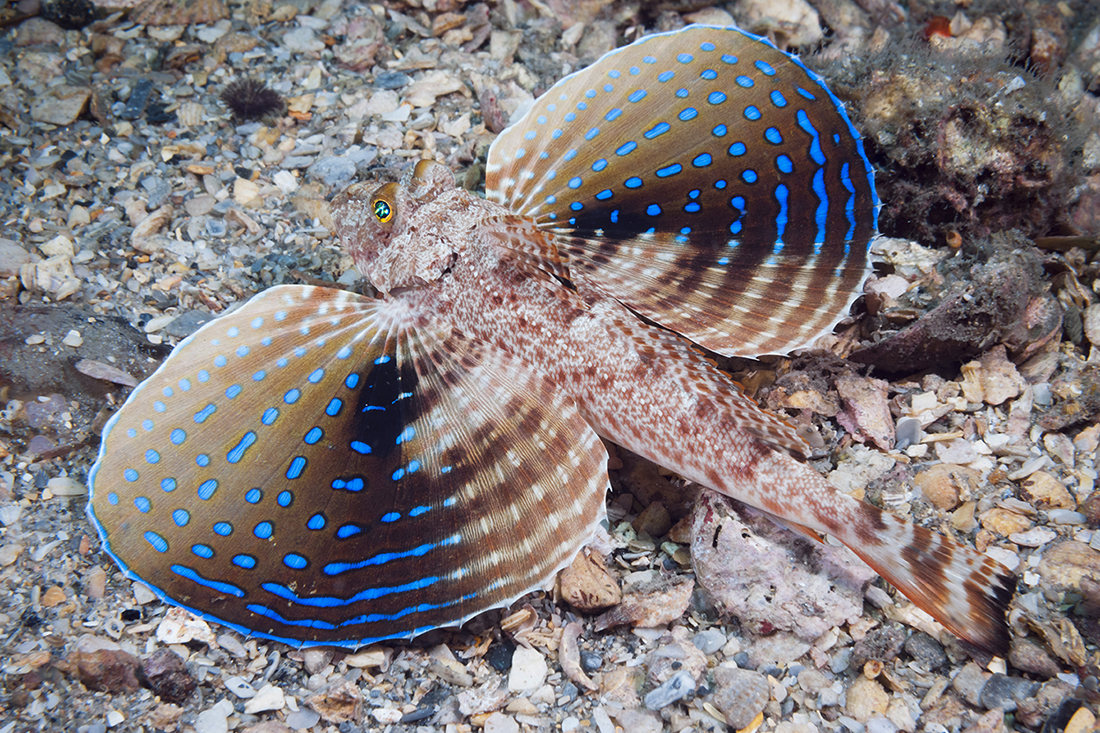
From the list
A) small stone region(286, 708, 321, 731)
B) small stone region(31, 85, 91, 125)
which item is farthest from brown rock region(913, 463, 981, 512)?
small stone region(31, 85, 91, 125)

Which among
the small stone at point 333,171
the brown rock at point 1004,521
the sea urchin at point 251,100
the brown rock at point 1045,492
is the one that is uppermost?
the sea urchin at point 251,100

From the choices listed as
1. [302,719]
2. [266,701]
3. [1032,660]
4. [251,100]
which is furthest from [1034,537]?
[251,100]

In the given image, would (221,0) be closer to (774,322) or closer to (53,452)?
(53,452)

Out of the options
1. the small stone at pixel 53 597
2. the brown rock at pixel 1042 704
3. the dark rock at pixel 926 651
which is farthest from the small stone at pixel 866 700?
the small stone at pixel 53 597

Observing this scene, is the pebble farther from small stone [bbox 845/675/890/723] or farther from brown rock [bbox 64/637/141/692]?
small stone [bbox 845/675/890/723]

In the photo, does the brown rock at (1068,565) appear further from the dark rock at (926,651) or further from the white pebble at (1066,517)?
the dark rock at (926,651)

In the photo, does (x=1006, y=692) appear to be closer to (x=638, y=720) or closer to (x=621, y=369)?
(x=638, y=720)
